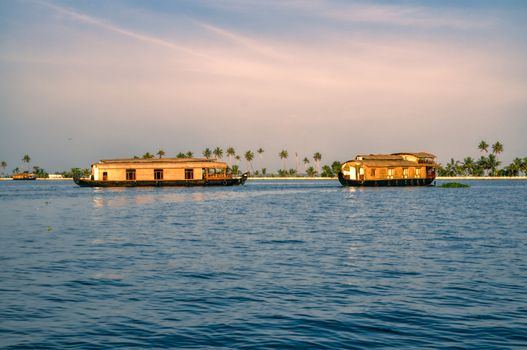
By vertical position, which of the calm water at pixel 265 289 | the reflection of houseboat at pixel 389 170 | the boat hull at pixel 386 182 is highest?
the reflection of houseboat at pixel 389 170

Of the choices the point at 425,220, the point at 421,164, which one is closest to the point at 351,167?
the point at 421,164

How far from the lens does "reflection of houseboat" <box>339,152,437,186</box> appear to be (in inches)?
4500

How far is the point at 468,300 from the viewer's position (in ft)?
49.7

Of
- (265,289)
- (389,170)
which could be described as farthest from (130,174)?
(265,289)

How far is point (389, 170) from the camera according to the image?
11588cm

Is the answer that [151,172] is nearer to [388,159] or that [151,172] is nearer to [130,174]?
[130,174]

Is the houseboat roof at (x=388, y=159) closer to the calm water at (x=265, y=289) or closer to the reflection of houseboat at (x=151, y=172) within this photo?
the reflection of houseboat at (x=151, y=172)

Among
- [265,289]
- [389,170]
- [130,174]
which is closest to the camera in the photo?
[265,289]

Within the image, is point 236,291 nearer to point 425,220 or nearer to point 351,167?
point 425,220

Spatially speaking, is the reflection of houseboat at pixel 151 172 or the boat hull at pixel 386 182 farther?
the reflection of houseboat at pixel 151 172

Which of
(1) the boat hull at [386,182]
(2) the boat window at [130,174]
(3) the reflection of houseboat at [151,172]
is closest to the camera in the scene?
(1) the boat hull at [386,182]

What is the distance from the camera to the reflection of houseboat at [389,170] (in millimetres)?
114312

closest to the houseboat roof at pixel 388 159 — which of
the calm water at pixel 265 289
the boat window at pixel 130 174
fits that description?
the boat window at pixel 130 174

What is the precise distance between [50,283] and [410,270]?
11778mm
